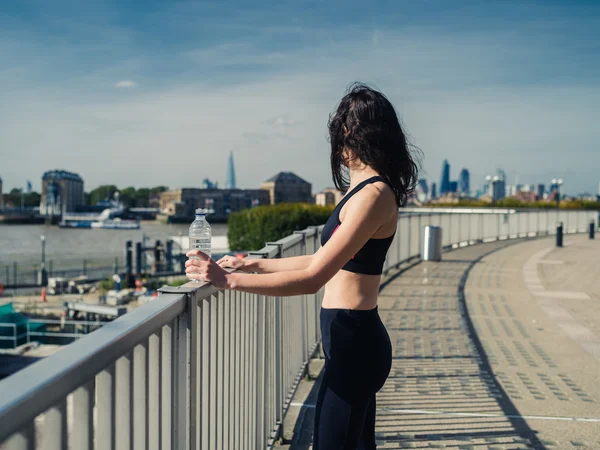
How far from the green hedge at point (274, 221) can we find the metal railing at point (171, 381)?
23.9 m

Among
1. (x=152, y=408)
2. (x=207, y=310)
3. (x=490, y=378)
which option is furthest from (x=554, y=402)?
(x=152, y=408)

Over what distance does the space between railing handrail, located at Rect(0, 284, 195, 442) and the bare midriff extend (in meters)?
0.78

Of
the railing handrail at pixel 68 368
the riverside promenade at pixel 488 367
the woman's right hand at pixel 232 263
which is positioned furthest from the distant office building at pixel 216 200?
the railing handrail at pixel 68 368

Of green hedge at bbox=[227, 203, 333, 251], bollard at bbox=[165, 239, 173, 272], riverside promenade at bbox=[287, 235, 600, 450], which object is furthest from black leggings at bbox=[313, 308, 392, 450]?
bollard at bbox=[165, 239, 173, 272]

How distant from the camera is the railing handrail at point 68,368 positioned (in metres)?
1.10

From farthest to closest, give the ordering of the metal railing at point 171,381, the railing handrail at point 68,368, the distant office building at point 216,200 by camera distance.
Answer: the distant office building at point 216,200, the metal railing at point 171,381, the railing handrail at point 68,368

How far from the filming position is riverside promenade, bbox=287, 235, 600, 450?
441cm

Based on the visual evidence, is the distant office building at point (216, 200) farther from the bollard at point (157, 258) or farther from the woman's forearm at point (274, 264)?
the woman's forearm at point (274, 264)

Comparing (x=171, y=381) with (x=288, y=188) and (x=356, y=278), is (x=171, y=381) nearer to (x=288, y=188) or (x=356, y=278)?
(x=356, y=278)

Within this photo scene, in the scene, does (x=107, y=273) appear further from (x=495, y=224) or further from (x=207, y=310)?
(x=207, y=310)

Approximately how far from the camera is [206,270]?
7.68ft

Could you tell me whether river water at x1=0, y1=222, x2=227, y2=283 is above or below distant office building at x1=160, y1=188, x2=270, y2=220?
below

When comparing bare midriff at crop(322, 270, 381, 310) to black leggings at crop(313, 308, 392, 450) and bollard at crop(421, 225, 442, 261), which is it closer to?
black leggings at crop(313, 308, 392, 450)

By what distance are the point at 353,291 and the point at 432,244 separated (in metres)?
13.4
